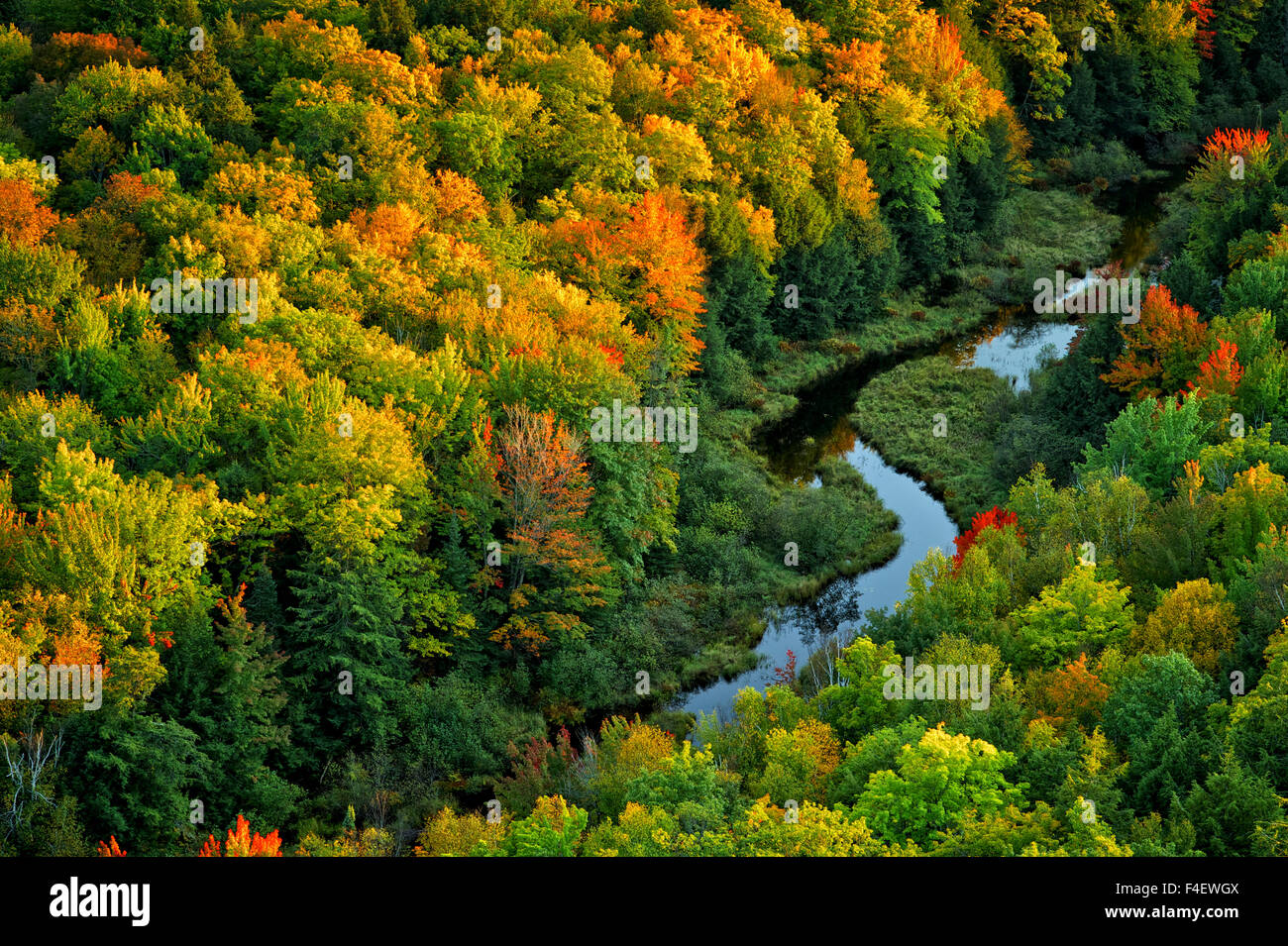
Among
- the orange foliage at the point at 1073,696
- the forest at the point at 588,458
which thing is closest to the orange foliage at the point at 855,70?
the forest at the point at 588,458

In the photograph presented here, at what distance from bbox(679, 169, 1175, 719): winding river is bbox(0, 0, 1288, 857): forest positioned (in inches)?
16.5

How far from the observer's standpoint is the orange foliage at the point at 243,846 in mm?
29094

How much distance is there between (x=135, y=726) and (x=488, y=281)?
21.8m

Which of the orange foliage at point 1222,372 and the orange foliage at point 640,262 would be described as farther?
the orange foliage at point 640,262

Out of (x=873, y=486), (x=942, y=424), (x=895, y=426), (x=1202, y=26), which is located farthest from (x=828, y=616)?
(x=1202, y=26)

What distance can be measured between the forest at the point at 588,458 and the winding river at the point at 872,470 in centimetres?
42

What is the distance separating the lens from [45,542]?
34781 mm

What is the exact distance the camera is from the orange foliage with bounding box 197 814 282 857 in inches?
1145

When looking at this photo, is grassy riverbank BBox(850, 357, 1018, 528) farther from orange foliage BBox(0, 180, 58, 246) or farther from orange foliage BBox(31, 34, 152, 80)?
orange foliage BBox(31, 34, 152, 80)

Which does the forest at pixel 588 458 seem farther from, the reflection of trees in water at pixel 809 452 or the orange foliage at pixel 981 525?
the orange foliage at pixel 981 525

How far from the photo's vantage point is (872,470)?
58094mm

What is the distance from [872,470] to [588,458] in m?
16.6

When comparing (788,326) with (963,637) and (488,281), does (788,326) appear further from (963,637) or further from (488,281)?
(963,637)
